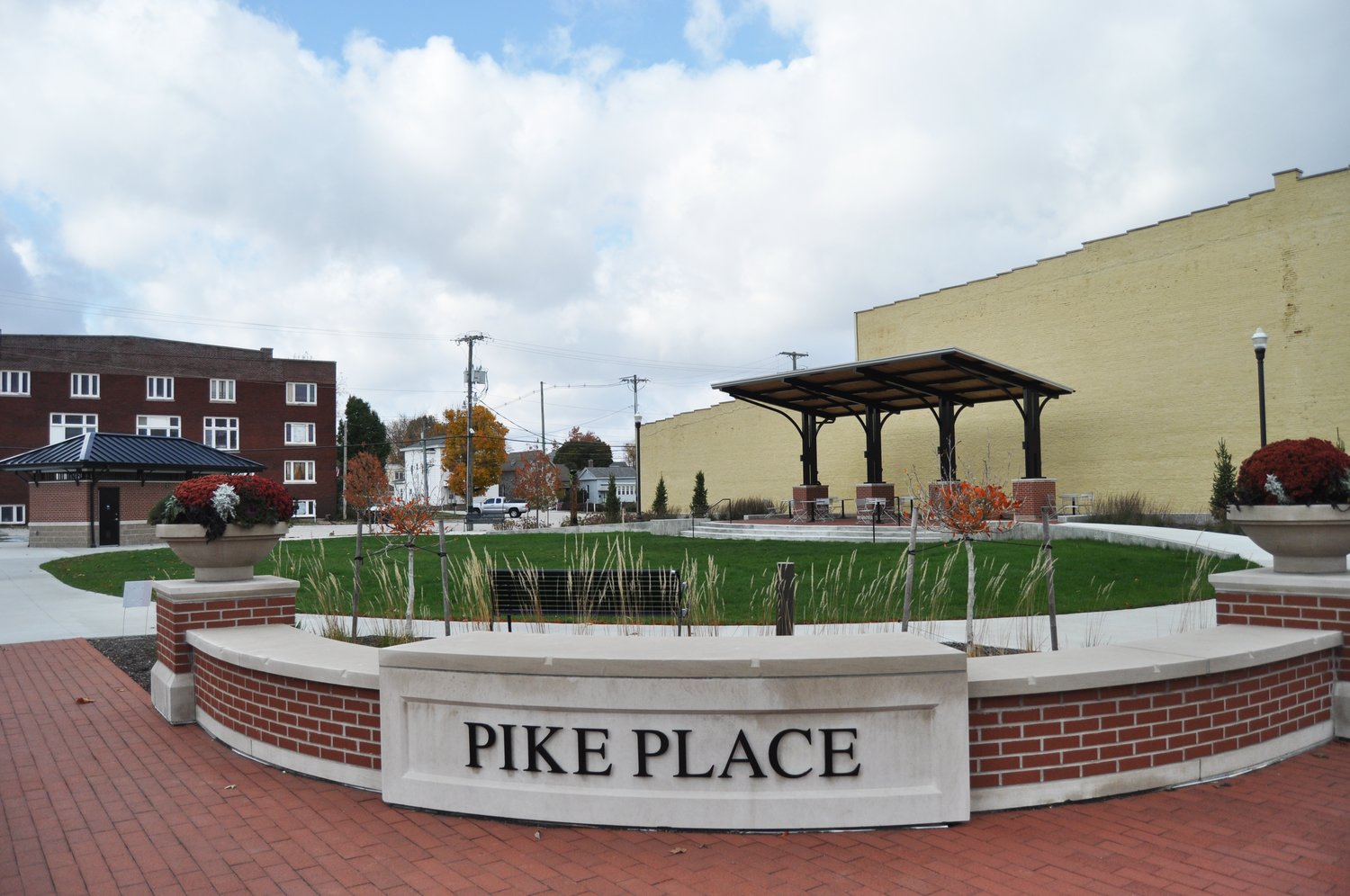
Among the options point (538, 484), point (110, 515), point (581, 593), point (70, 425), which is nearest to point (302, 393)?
point (70, 425)

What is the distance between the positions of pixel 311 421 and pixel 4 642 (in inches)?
1757

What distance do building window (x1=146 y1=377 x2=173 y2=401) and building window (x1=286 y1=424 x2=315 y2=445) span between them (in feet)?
20.8

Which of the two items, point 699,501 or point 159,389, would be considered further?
point 159,389

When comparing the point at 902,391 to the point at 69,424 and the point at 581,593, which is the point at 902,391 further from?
the point at 69,424

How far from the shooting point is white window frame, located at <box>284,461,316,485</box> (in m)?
52.4

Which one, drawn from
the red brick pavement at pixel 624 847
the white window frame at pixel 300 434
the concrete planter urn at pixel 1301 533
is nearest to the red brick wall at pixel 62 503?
the white window frame at pixel 300 434

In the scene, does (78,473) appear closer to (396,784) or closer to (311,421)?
(311,421)

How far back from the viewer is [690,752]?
4.31m

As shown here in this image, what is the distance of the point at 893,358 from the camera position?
23.2 metres

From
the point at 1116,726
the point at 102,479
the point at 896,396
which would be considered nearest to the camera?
the point at 1116,726

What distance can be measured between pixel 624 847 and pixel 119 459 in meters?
32.6

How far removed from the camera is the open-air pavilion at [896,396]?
2375 centimetres

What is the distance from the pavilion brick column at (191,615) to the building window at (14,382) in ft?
159

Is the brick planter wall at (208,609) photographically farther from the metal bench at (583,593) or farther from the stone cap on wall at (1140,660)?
the stone cap on wall at (1140,660)
